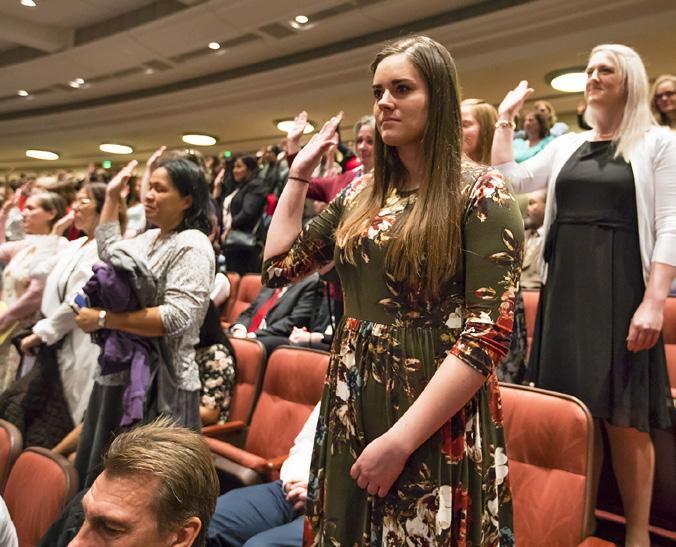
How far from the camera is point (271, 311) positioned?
337 cm

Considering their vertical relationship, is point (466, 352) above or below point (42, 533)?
above

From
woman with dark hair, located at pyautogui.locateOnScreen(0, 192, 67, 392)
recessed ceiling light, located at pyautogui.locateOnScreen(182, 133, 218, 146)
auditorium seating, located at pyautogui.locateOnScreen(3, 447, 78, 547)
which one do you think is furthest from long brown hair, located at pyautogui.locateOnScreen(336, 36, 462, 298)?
recessed ceiling light, located at pyautogui.locateOnScreen(182, 133, 218, 146)

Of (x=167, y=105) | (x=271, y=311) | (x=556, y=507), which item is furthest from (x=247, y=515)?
(x=167, y=105)

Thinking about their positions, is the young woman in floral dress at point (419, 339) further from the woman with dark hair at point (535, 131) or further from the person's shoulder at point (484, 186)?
the woman with dark hair at point (535, 131)

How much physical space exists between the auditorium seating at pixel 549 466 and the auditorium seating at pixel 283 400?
0.81 meters

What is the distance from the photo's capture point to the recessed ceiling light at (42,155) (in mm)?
11602

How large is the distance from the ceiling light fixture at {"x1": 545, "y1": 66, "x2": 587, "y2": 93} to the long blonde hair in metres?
4.14

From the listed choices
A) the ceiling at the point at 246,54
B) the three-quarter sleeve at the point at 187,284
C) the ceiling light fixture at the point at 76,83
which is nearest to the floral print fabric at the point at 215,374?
the three-quarter sleeve at the point at 187,284

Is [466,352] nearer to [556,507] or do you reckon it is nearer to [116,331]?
[556,507]

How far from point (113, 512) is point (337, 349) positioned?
41 cm

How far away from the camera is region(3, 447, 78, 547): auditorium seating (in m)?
1.57

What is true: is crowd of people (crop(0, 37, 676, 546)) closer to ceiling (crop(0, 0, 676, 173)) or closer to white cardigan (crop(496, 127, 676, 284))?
white cardigan (crop(496, 127, 676, 284))

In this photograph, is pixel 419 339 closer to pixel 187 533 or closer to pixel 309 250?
pixel 309 250

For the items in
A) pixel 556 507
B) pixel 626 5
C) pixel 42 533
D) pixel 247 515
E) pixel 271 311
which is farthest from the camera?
pixel 626 5
